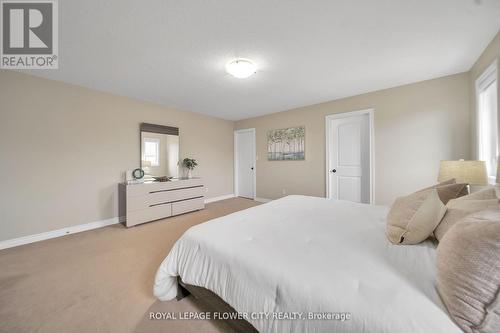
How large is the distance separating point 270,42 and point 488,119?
2.75 m

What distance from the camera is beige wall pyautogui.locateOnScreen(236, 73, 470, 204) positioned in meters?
2.67

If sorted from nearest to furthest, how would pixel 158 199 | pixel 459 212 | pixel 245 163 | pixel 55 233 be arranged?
pixel 459 212 < pixel 55 233 < pixel 158 199 < pixel 245 163

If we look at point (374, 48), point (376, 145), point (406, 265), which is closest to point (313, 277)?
point (406, 265)

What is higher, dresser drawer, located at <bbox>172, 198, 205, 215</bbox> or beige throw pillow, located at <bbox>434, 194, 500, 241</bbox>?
beige throw pillow, located at <bbox>434, 194, 500, 241</bbox>

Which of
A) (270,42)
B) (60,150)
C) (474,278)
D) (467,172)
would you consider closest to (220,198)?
(60,150)

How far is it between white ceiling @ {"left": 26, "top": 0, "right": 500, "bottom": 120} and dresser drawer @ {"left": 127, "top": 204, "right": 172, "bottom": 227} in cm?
208

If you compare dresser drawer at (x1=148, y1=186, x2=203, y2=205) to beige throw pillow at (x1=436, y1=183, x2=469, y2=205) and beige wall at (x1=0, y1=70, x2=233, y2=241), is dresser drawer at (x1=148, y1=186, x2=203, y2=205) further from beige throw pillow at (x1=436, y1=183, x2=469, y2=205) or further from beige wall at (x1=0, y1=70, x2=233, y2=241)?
beige throw pillow at (x1=436, y1=183, x2=469, y2=205)

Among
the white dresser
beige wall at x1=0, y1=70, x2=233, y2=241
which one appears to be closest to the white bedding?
the white dresser

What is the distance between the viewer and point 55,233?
2684 millimetres

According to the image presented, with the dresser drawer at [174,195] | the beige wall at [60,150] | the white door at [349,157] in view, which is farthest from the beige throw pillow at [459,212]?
the beige wall at [60,150]

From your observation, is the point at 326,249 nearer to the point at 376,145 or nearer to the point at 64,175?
the point at 376,145

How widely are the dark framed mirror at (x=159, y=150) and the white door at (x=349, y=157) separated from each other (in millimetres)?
3340

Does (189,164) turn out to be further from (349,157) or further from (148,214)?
(349,157)

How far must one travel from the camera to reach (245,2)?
1.40m
